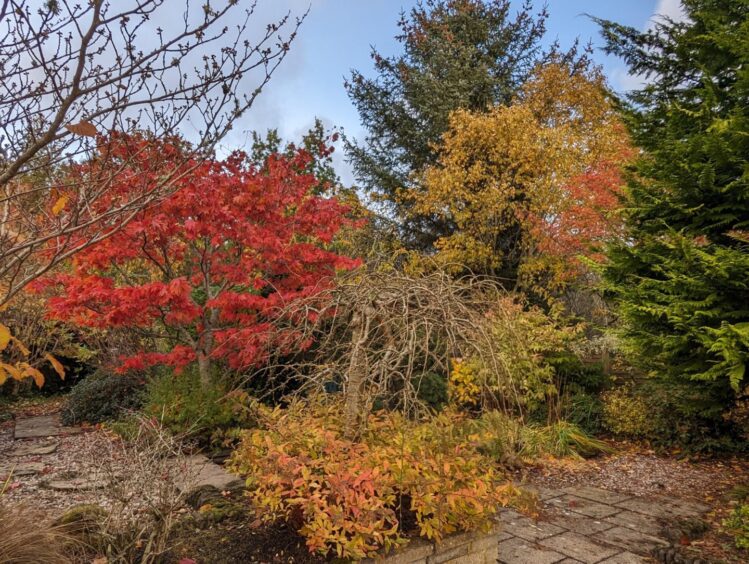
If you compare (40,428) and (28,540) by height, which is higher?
(28,540)

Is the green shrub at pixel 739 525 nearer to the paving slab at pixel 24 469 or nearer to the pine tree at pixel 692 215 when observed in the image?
the pine tree at pixel 692 215

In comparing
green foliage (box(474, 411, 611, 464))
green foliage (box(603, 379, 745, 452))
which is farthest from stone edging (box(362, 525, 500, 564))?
green foliage (box(603, 379, 745, 452))

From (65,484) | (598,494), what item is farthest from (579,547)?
(65,484)

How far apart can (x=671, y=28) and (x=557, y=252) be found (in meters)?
4.82

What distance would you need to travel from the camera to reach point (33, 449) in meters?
6.50

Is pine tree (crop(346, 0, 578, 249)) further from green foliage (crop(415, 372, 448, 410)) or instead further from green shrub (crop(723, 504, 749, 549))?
green shrub (crop(723, 504, 749, 549))

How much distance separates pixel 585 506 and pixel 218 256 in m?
4.58

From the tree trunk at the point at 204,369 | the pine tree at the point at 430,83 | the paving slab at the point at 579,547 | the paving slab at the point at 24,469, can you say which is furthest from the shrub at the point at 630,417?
the paving slab at the point at 24,469

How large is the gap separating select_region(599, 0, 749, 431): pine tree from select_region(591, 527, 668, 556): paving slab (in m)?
1.70

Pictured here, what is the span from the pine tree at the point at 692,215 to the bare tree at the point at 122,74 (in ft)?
15.6

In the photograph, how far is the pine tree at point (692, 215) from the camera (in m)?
5.47

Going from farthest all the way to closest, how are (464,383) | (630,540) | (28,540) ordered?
(464,383)
(630,540)
(28,540)

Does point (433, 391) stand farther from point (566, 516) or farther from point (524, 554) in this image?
point (524, 554)

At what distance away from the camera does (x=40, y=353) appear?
9945mm
